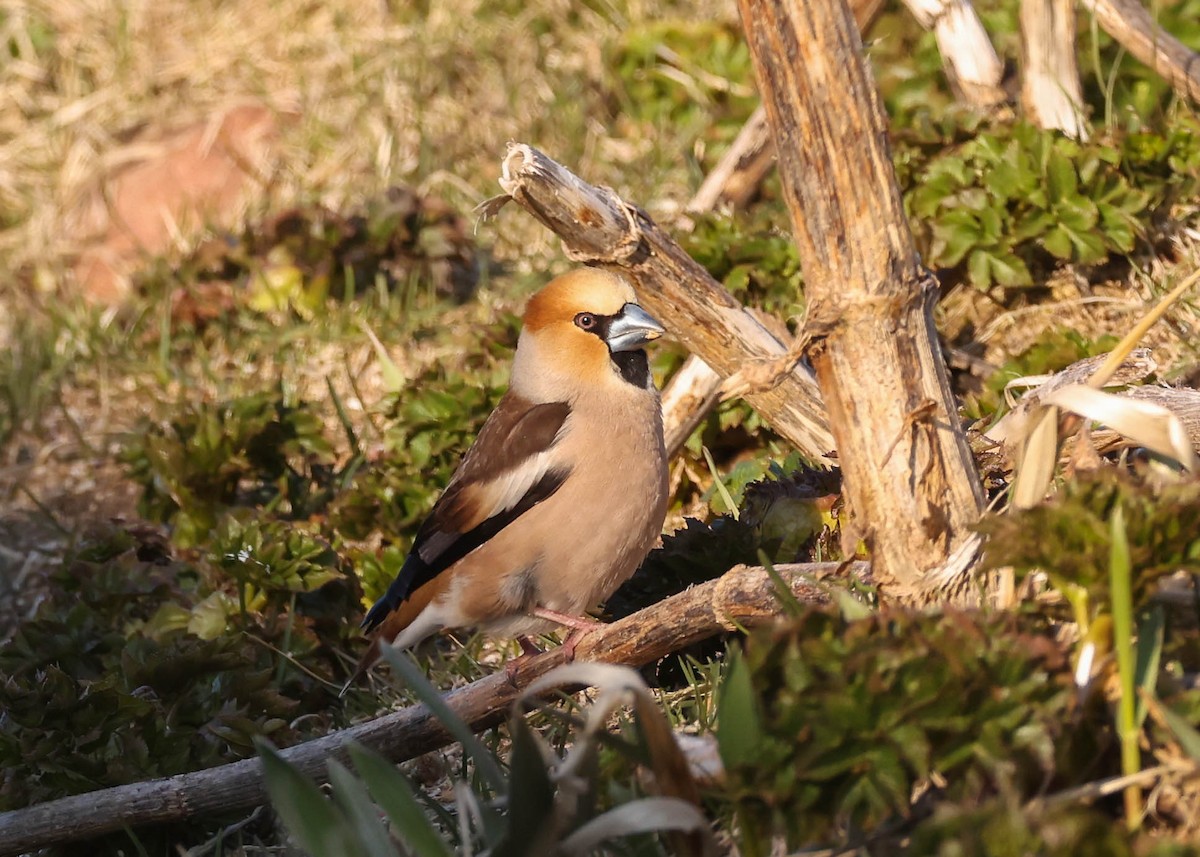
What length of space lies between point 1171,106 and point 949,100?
0.99 meters

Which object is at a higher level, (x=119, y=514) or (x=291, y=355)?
(x=291, y=355)

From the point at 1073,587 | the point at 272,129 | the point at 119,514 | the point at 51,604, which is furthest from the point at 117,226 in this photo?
the point at 1073,587

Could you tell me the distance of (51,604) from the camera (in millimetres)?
4375

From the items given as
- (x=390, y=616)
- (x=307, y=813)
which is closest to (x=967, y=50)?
(x=390, y=616)

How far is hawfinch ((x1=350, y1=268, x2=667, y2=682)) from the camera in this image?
3.65m

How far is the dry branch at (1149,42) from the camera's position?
4.75 m

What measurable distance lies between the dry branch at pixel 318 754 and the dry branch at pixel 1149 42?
8.91ft

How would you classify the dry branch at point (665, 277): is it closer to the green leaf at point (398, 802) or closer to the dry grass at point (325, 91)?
the green leaf at point (398, 802)

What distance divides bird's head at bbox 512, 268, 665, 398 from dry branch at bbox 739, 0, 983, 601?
111cm

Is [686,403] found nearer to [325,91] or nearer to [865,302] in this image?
[865,302]

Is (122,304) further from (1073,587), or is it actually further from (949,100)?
(1073,587)

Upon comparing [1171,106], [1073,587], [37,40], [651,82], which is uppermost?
[37,40]

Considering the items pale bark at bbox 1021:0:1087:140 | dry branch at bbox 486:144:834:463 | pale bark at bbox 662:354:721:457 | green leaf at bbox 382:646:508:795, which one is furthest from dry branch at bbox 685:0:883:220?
green leaf at bbox 382:646:508:795

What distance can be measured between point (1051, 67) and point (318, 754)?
3.51 meters
